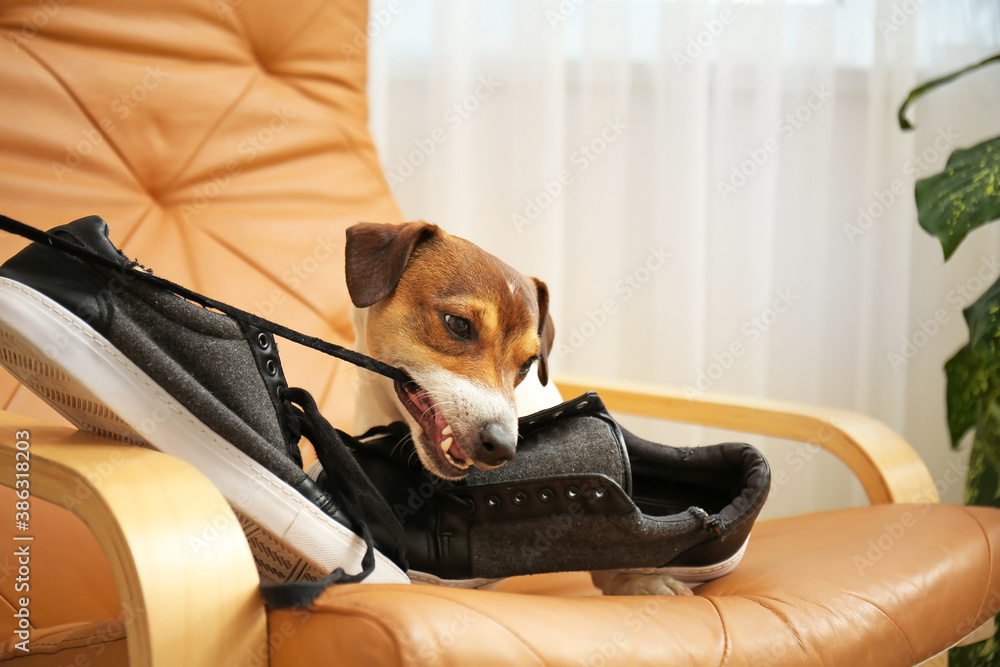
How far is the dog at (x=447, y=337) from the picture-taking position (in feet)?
2.67

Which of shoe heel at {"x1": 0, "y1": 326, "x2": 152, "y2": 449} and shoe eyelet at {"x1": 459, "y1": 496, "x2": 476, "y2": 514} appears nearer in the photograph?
shoe heel at {"x1": 0, "y1": 326, "x2": 152, "y2": 449}

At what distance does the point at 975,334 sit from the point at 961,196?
25cm

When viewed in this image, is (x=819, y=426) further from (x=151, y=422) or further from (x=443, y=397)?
(x=151, y=422)

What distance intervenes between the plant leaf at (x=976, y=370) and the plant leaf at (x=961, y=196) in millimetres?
131

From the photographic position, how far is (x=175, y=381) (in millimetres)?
630

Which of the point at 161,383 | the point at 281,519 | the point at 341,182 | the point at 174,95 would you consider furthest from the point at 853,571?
the point at 174,95

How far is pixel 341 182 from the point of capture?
151 cm

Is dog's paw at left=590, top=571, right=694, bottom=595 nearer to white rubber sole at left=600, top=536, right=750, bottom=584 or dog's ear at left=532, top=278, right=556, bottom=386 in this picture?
white rubber sole at left=600, top=536, right=750, bottom=584

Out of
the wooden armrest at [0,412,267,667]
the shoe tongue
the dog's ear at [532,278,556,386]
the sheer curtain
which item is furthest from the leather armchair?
the sheer curtain

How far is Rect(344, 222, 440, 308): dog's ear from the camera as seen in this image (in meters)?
0.87

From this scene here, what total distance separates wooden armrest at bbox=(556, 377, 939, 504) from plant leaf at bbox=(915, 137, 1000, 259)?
1.11ft

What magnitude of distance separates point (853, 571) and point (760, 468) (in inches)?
6.2

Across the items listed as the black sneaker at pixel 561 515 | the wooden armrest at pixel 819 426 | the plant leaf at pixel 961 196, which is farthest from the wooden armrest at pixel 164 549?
the plant leaf at pixel 961 196

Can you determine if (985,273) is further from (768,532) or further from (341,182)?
(341,182)
